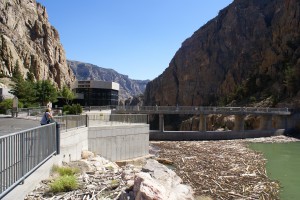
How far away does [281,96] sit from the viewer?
271 ft

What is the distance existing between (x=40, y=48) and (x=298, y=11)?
291 ft

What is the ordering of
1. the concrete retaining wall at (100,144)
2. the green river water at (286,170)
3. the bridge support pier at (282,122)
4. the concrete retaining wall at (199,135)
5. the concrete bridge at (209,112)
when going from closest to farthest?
the concrete retaining wall at (100,144)
the green river water at (286,170)
the concrete retaining wall at (199,135)
the concrete bridge at (209,112)
the bridge support pier at (282,122)

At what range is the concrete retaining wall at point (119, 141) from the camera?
24.9 m

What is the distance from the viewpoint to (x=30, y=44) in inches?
4798

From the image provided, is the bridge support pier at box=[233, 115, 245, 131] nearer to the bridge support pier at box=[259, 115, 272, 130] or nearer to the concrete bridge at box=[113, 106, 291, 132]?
the concrete bridge at box=[113, 106, 291, 132]

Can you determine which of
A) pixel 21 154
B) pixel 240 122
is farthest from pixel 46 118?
pixel 240 122

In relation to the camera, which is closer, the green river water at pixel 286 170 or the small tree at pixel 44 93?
the green river water at pixel 286 170

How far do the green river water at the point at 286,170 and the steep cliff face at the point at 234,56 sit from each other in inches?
2357


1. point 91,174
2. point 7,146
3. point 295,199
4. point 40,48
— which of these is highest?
point 40,48

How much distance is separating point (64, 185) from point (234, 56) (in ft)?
417

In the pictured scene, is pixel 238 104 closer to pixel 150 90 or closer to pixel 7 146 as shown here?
pixel 150 90

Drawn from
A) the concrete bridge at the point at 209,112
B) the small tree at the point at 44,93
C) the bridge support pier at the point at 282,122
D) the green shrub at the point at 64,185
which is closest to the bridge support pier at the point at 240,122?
the concrete bridge at the point at 209,112

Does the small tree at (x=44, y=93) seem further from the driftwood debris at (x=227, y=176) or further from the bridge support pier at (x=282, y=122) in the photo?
the bridge support pier at (x=282, y=122)

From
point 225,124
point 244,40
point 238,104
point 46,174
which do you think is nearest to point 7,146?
point 46,174
